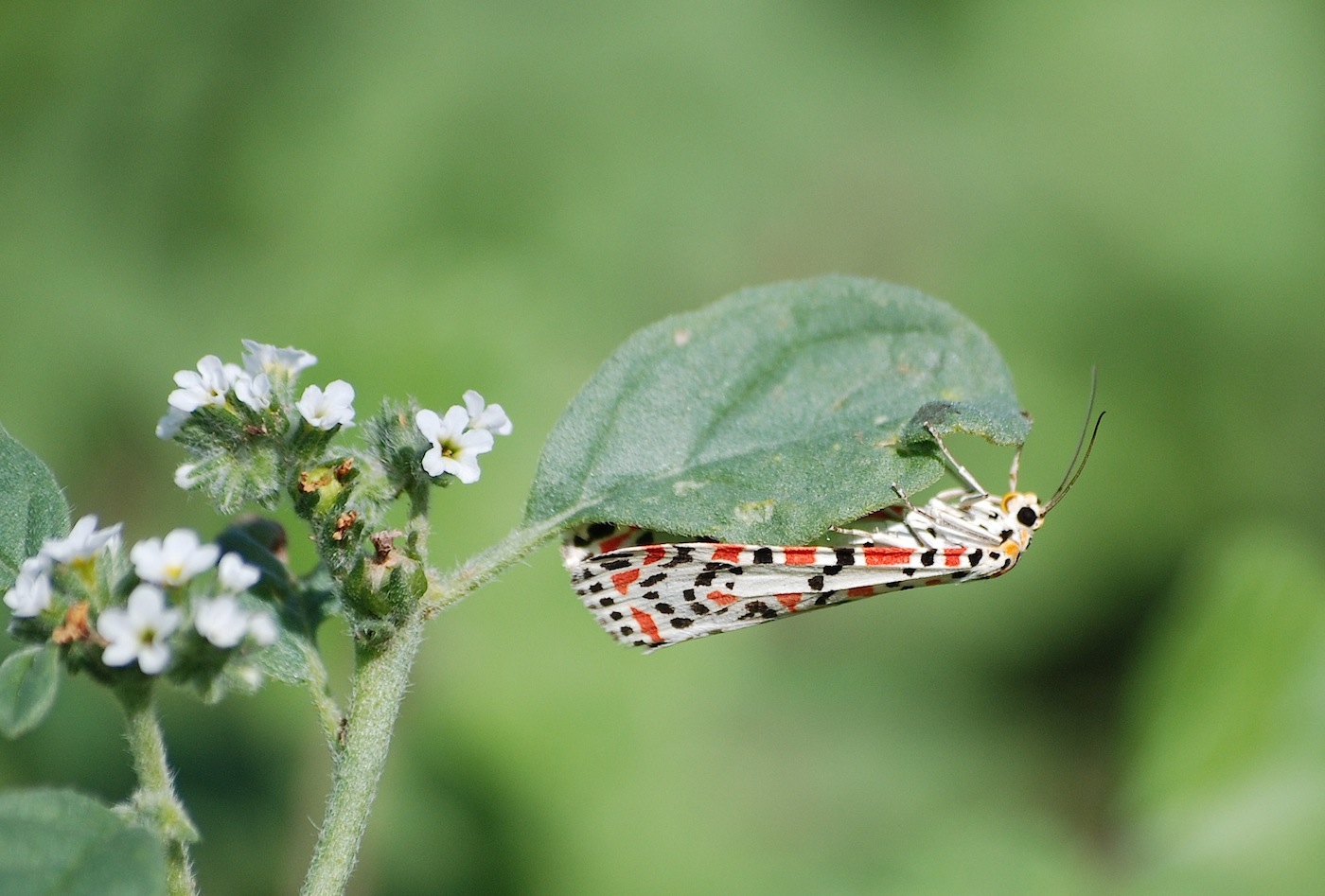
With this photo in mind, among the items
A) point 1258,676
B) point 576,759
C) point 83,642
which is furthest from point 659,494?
point 1258,676

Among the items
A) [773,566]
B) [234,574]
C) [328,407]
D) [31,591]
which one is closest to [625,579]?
[773,566]

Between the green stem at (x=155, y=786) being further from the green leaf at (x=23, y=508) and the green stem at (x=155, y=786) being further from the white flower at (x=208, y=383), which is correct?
the white flower at (x=208, y=383)

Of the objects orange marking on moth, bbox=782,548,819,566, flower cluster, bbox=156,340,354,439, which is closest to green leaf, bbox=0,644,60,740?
flower cluster, bbox=156,340,354,439

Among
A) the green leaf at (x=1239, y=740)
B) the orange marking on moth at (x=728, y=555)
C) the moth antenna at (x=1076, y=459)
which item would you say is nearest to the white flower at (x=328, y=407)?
the orange marking on moth at (x=728, y=555)

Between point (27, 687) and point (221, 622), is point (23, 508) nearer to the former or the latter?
point (27, 687)

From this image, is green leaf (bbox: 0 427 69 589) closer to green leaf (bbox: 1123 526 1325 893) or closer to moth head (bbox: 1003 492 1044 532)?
moth head (bbox: 1003 492 1044 532)
